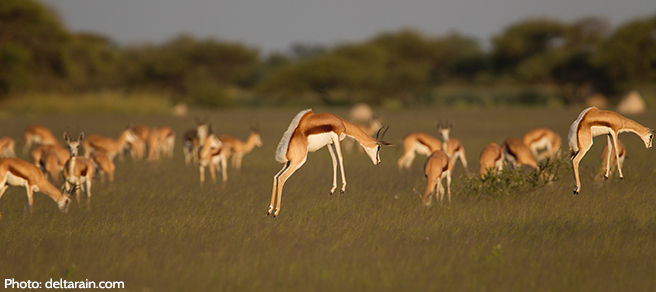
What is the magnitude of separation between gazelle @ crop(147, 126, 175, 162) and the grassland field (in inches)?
126

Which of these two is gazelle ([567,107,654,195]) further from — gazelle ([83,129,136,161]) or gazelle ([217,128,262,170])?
gazelle ([83,129,136,161])

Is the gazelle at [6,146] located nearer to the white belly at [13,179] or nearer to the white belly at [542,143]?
the white belly at [13,179]

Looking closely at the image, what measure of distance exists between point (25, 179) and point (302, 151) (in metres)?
3.53

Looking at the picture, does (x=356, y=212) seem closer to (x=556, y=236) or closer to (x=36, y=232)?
(x=556, y=236)

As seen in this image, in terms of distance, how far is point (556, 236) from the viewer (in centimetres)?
610

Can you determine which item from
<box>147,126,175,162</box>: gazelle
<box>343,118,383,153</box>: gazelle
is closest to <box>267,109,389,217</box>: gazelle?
<box>147,126,175,162</box>: gazelle

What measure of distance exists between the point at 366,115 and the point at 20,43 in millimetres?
19173

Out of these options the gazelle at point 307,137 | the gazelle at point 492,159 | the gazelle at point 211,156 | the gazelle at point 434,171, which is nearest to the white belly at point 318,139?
the gazelle at point 307,137

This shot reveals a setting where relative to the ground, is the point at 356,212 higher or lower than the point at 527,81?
lower

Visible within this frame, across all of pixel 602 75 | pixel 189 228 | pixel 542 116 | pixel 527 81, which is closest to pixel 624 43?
pixel 602 75

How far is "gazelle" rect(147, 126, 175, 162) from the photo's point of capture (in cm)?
1367

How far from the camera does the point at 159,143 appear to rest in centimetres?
1419

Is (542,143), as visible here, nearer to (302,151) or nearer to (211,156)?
(211,156)

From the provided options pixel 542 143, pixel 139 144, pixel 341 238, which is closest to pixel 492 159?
pixel 542 143
